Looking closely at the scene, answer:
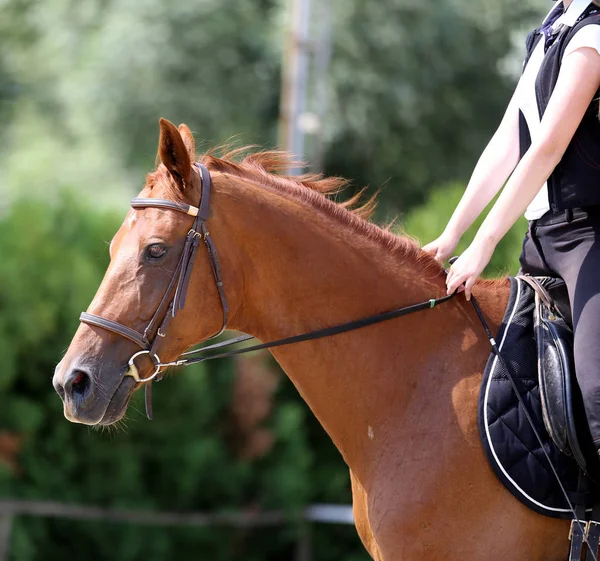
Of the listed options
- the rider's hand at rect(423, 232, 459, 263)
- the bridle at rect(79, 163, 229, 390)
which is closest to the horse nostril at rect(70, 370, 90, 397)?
the bridle at rect(79, 163, 229, 390)

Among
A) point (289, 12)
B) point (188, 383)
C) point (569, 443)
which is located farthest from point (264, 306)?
point (289, 12)

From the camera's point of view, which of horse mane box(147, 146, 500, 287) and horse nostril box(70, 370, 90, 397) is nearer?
horse nostril box(70, 370, 90, 397)

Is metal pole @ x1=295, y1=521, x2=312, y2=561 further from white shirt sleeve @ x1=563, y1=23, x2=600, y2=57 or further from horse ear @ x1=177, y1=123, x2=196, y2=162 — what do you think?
white shirt sleeve @ x1=563, y1=23, x2=600, y2=57

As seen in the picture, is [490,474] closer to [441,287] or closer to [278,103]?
[441,287]

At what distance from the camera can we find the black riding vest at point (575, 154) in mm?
2957

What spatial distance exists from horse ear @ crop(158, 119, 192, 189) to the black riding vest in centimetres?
127

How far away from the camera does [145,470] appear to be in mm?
8359

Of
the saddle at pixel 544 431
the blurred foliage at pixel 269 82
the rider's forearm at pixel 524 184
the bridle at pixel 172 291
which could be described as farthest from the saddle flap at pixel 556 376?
the blurred foliage at pixel 269 82

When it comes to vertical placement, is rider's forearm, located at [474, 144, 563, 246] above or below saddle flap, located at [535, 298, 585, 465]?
above

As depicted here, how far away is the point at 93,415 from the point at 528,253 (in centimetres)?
165

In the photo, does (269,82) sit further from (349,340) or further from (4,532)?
(349,340)

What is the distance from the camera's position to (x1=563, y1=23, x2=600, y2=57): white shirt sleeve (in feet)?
9.37

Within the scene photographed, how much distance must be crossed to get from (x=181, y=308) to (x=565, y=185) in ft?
4.53

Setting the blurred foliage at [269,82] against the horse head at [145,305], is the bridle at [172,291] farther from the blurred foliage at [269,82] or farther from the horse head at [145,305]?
the blurred foliage at [269,82]
